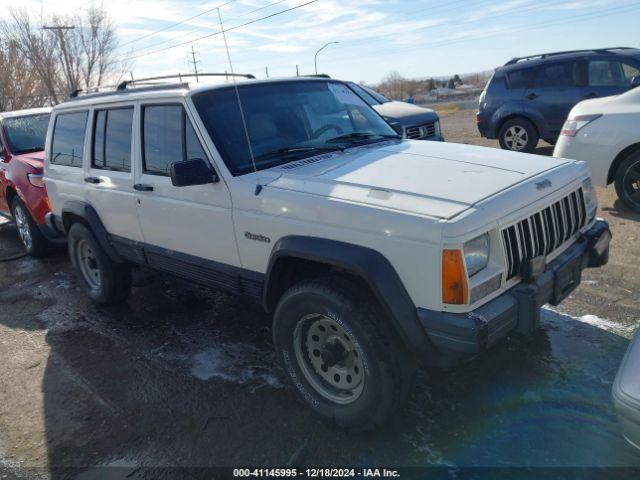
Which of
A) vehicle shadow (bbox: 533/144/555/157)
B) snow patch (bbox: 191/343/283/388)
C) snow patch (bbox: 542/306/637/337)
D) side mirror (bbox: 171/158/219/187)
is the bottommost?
snow patch (bbox: 542/306/637/337)

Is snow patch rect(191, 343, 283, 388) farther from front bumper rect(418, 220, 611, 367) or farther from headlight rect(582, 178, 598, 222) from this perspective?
headlight rect(582, 178, 598, 222)

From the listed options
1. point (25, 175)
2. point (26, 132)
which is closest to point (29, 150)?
point (26, 132)

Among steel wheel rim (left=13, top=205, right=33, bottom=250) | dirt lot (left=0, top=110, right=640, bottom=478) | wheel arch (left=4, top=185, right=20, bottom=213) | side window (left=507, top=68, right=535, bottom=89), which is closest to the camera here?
dirt lot (left=0, top=110, right=640, bottom=478)

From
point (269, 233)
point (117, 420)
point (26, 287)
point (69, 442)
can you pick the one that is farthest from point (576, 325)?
point (26, 287)

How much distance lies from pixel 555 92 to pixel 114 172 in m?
8.43

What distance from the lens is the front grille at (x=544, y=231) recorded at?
109 inches

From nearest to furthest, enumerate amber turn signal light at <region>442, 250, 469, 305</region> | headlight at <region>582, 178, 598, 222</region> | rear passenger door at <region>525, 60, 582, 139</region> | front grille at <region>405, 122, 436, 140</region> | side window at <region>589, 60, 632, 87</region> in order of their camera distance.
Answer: amber turn signal light at <region>442, 250, 469, 305</region>
headlight at <region>582, 178, 598, 222</region>
front grille at <region>405, 122, 436, 140</region>
side window at <region>589, 60, 632, 87</region>
rear passenger door at <region>525, 60, 582, 139</region>

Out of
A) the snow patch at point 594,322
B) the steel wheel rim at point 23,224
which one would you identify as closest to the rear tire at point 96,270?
the steel wheel rim at point 23,224

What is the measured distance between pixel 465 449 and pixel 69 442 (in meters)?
2.36

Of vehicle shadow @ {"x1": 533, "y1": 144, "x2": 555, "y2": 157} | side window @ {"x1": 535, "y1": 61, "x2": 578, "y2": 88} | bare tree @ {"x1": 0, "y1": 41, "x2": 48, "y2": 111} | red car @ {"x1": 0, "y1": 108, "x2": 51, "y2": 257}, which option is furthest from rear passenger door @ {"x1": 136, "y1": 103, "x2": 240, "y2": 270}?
bare tree @ {"x1": 0, "y1": 41, "x2": 48, "y2": 111}

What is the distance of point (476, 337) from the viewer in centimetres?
248

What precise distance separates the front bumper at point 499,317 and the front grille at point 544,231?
115 mm

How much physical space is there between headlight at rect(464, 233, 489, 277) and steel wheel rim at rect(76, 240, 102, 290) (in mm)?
4047

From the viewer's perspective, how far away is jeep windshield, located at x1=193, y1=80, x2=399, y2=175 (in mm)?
3535
